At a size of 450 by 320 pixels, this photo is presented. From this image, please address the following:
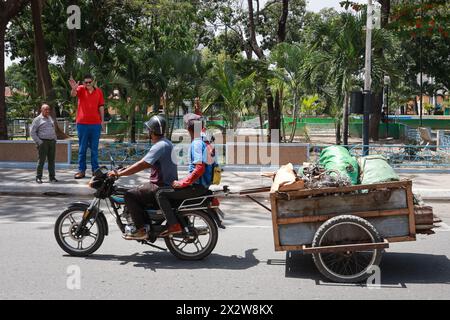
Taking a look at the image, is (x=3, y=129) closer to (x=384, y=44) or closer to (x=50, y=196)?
(x=50, y=196)

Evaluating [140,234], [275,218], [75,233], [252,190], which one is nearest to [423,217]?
[275,218]

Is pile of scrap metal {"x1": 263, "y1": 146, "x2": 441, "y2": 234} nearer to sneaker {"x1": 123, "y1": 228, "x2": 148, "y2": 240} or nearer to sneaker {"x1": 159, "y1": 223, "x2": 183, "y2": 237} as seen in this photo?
sneaker {"x1": 159, "y1": 223, "x2": 183, "y2": 237}

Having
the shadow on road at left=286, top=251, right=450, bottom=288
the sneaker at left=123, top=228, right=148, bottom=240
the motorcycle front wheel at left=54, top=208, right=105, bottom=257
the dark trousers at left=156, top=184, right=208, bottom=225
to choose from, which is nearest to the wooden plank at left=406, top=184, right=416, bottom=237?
the shadow on road at left=286, top=251, right=450, bottom=288

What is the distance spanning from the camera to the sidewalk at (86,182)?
40.1 feet

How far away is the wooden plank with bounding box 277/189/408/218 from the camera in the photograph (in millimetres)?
5898

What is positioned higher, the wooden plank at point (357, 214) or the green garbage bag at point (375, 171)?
the green garbage bag at point (375, 171)

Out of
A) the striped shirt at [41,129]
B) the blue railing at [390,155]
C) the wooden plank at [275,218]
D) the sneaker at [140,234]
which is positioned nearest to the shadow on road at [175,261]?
the sneaker at [140,234]

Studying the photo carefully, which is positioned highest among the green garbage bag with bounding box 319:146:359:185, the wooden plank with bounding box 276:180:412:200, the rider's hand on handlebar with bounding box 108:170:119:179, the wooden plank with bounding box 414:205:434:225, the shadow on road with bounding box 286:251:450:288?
the green garbage bag with bounding box 319:146:359:185

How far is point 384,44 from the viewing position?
54.4ft

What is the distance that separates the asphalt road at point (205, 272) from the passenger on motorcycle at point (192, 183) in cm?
55

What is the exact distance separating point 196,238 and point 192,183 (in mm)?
625

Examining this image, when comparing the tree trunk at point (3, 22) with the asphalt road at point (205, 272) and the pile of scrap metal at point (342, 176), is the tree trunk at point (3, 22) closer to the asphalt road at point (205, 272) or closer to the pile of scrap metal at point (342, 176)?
the asphalt road at point (205, 272)

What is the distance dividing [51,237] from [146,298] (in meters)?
3.00

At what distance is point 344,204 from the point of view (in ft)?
19.5
